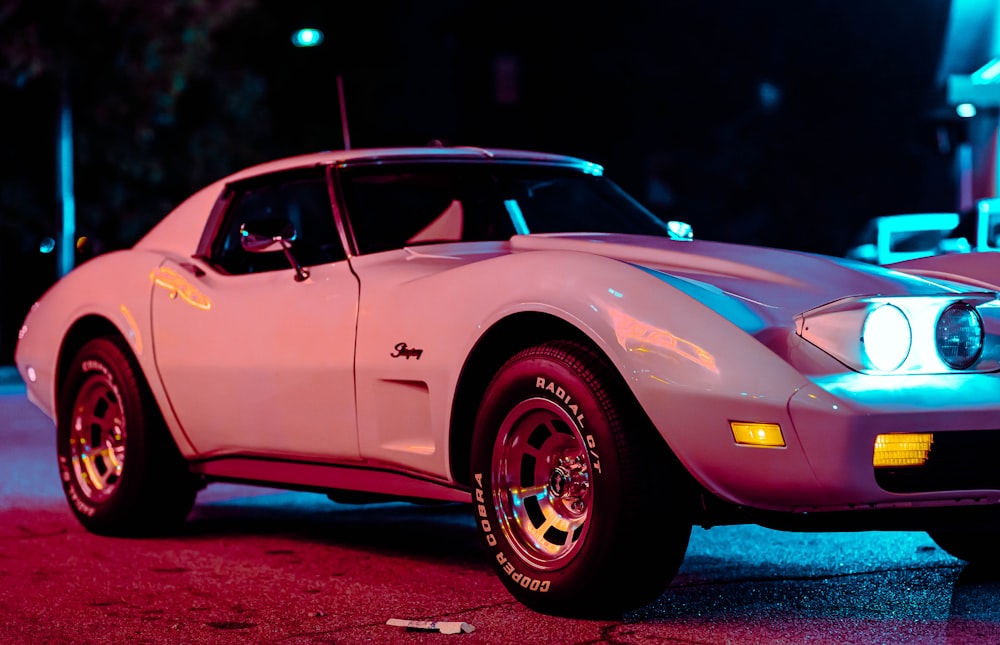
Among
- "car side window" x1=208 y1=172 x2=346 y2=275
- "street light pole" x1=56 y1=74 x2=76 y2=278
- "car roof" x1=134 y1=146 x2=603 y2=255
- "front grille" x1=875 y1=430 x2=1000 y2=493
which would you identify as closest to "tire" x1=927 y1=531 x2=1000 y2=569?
"front grille" x1=875 y1=430 x2=1000 y2=493

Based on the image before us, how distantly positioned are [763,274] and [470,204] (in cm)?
186

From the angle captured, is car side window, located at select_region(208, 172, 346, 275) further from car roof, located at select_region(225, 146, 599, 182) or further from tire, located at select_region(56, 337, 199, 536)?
tire, located at select_region(56, 337, 199, 536)

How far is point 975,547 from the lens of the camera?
5703mm

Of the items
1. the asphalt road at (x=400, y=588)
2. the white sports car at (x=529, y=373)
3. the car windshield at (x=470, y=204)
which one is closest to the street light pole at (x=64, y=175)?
the asphalt road at (x=400, y=588)

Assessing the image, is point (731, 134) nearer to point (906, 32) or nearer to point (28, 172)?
point (906, 32)

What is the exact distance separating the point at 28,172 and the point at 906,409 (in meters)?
29.5

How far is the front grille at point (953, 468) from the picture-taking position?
4281 millimetres

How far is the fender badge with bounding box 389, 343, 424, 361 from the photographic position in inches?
205

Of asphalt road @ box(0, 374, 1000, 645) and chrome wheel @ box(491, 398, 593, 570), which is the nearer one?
asphalt road @ box(0, 374, 1000, 645)

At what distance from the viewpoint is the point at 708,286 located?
15.1ft

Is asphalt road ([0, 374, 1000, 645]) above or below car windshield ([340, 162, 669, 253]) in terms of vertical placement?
below

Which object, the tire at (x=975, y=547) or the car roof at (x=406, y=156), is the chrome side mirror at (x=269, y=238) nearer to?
the car roof at (x=406, y=156)

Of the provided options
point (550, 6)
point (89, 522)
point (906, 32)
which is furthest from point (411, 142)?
point (89, 522)

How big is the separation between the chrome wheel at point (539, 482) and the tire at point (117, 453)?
2217 mm
